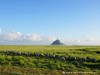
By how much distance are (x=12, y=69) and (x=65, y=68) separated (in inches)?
327

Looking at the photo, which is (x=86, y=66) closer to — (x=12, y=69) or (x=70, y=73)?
(x=70, y=73)

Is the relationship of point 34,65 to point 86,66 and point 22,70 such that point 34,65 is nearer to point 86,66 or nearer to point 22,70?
point 22,70

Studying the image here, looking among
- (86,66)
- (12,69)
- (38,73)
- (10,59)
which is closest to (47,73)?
(38,73)

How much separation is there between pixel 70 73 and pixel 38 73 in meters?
4.69

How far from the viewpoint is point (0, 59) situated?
1575 inches

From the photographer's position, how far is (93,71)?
3419 cm

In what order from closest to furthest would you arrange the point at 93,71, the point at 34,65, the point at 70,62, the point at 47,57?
the point at 93,71 → the point at 34,65 → the point at 70,62 → the point at 47,57

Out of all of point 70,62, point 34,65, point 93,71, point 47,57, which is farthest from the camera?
point 47,57

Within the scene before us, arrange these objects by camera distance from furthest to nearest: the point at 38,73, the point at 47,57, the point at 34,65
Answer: the point at 47,57, the point at 34,65, the point at 38,73

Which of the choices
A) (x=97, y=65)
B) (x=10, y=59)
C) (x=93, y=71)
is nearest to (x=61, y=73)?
(x=93, y=71)

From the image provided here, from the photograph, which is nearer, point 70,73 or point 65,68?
point 70,73

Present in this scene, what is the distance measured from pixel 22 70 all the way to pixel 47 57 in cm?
1167

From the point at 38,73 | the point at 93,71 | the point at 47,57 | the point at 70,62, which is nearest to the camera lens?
the point at 38,73

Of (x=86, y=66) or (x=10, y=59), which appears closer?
(x=86, y=66)
